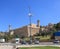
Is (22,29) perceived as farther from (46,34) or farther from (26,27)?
(46,34)

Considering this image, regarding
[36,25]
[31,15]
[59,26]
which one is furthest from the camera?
[36,25]

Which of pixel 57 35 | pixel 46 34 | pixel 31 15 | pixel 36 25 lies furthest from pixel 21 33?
pixel 31 15

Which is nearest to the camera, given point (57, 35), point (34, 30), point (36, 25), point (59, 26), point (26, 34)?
point (57, 35)

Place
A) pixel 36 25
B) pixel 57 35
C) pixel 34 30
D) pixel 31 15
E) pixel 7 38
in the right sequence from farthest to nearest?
pixel 36 25 → pixel 34 30 → pixel 7 38 → pixel 57 35 → pixel 31 15

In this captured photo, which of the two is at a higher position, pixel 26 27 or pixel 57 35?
pixel 26 27

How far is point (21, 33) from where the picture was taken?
421 ft

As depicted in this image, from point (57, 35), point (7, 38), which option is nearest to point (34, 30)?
point (7, 38)

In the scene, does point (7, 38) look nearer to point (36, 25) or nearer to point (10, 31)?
point (10, 31)

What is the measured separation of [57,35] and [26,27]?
153 feet

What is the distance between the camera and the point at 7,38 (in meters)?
98.4

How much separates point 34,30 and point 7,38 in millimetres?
36053

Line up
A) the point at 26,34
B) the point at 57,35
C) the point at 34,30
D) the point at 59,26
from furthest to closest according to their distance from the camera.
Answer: the point at 34,30 → the point at 26,34 → the point at 59,26 → the point at 57,35

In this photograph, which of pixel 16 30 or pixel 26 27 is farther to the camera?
pixel 16 30

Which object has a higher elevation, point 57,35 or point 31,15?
point 31,15
